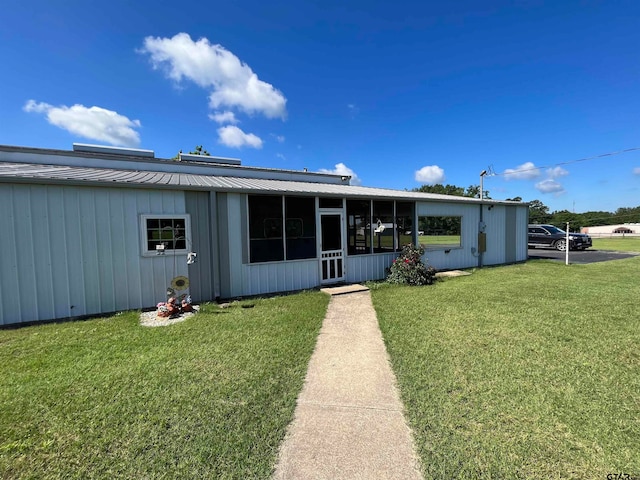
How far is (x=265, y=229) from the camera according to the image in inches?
294

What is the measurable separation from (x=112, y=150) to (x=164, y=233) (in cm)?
646

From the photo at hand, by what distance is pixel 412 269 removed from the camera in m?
8.59

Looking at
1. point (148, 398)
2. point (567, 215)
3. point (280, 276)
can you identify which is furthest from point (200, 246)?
point (567, 215)

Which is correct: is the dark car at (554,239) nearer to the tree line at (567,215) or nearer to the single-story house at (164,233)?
the single-story house at (164,233)

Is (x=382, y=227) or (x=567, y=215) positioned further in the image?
(x=567, y=215)

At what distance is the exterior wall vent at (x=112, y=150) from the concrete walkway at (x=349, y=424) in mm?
10548

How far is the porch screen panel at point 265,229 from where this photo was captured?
7.32 m

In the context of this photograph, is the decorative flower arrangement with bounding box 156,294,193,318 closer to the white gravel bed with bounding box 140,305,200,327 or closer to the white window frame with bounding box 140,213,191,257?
the white gravel bed with bounding box 140,305,200,327

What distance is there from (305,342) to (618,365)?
3935 mm

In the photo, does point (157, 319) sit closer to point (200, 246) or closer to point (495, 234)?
point (200, 246)

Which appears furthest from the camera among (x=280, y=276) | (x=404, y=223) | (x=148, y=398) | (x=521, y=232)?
(x=521, y=232)

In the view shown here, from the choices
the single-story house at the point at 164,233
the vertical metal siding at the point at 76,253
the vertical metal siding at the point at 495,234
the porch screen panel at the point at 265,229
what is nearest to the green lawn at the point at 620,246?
the vertical metal siding at the point at 495,234

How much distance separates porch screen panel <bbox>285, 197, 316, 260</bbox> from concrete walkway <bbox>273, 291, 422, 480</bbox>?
3.93 meters

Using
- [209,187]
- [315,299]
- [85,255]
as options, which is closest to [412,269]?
[315,299]
